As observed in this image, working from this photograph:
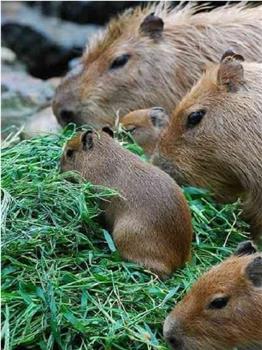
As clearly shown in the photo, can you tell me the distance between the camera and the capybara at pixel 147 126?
759cm

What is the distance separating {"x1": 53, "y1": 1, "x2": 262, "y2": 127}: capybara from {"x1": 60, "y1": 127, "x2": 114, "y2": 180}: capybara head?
2145 millimetres

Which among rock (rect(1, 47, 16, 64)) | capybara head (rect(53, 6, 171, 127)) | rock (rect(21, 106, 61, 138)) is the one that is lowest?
rock (rect(1, 47, 16, 64))

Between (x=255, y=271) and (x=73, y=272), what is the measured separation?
1.00 meters

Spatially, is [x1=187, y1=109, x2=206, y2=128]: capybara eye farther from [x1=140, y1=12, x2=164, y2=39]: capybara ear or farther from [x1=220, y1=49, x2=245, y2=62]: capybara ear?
[x1=140, y1=12, x2=164, y2=39]: capybara ear

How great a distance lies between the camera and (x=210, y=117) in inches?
262

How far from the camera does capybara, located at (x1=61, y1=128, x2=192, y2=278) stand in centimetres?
561

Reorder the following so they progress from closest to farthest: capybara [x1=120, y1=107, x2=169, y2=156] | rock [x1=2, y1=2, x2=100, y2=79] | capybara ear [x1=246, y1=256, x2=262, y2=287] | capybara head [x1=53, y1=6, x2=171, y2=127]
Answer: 1. capybara ear [x1=246, y1=256, x2=262, y2=287]
2. capybara [x1=120, y1=107, x2=169, y2=156]
3. capybara head [x1=53, y1=6, x2=171, y2=127]
4. rock [x1=2, y1=2, x2=100, y2=79]

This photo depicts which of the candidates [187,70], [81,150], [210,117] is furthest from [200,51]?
[81,150]

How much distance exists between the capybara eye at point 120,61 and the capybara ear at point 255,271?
3696 mm

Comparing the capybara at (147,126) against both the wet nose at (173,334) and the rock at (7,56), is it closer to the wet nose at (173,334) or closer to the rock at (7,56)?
the wet nose at (173,334)

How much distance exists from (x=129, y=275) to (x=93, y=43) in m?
3.68

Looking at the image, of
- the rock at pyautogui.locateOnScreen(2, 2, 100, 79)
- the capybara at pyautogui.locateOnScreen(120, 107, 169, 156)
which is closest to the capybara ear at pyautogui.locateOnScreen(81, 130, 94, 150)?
the capybara at pyautogui.locateOnScreen(120, 107, 169, 156)

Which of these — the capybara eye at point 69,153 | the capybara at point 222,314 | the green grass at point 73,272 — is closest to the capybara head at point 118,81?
the green grass at point 73,272

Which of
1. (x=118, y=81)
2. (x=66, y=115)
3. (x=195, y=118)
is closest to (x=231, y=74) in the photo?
(x=195, y=118)
